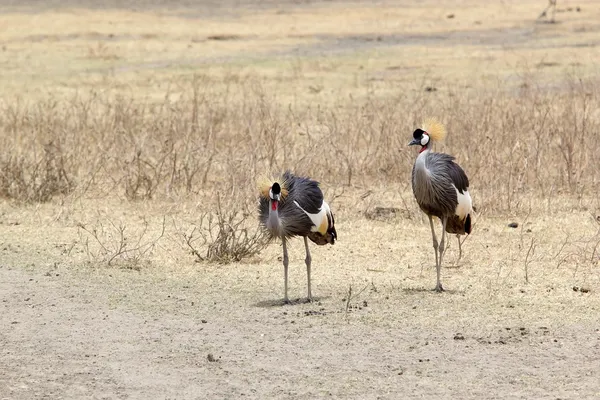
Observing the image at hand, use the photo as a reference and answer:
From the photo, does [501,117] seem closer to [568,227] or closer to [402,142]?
[402,142]

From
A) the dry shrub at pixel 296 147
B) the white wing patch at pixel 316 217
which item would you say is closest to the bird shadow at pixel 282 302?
the white wing patch at pixel 316 217

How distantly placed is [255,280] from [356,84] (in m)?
8.86

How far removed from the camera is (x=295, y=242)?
327 inches

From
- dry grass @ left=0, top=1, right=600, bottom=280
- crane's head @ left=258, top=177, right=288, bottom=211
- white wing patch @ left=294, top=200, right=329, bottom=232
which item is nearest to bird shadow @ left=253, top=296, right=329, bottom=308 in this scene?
white wing patch @ left=294, top=200, right=329, bottom=232

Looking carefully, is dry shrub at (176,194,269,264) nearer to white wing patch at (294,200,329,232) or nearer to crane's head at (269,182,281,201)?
white wing patch at (294,200,329,232)

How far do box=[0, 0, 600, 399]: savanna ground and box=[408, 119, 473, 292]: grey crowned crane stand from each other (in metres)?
0.45

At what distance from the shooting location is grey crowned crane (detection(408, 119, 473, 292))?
6730mm

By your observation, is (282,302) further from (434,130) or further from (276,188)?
(434,130)

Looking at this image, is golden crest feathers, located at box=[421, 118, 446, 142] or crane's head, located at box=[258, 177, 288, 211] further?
golden crest feathers, located at box=[421, 118, 446, 142]

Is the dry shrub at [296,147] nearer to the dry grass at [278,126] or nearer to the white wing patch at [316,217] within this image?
the dry grass at [278,126]

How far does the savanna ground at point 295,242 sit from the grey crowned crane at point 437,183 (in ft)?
1.48

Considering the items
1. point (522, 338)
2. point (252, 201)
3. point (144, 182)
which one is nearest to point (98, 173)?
point (144, 182)

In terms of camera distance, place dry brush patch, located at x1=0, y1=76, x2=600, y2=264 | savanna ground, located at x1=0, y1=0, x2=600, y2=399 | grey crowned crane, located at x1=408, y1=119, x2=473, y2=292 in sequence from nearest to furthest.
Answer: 1. savanna ground, located at x1=0, y1=0, x2=600, y2=399
2. grey crowned crane, located at x1=408, y1=119, x2=473, y2=292
3. dry brush patch, located at x1=0, y1=76, x2=600, y2=264

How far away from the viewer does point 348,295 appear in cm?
663
